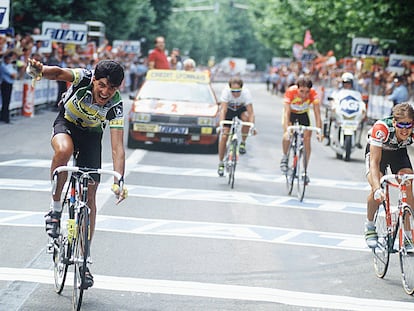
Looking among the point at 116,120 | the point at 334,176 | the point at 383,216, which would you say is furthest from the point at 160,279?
the point at 334,176

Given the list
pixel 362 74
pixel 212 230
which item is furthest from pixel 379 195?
pixel 362 74

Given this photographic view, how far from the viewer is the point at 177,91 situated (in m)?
22.8

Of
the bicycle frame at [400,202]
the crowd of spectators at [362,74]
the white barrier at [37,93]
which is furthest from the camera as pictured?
the crowd of spectators at [362,74]

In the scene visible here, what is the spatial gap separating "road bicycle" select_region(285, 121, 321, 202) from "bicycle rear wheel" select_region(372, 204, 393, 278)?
4.91m

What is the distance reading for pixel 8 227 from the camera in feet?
36.8

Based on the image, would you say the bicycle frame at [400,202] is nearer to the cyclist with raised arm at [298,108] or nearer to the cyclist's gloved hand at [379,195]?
the cyclist's gloved hand at [379,195]

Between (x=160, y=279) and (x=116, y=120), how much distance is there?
5.29ft

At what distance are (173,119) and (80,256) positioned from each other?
14213 millimetres

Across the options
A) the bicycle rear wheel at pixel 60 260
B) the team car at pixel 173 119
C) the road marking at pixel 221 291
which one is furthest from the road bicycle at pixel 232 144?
the bicycle rear wheel at pixel 60 260

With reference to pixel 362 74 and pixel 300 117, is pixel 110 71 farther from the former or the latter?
pixel 362 74

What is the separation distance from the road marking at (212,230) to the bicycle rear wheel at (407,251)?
6.92 ft

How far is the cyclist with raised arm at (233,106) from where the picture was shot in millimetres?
16844

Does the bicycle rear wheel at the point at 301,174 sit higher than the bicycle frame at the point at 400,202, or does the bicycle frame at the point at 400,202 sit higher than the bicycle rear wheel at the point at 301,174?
the bicycle frame at the point at 400,202

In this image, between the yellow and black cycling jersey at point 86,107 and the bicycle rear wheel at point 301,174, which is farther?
the bicycle rear wheel at point 301,174
